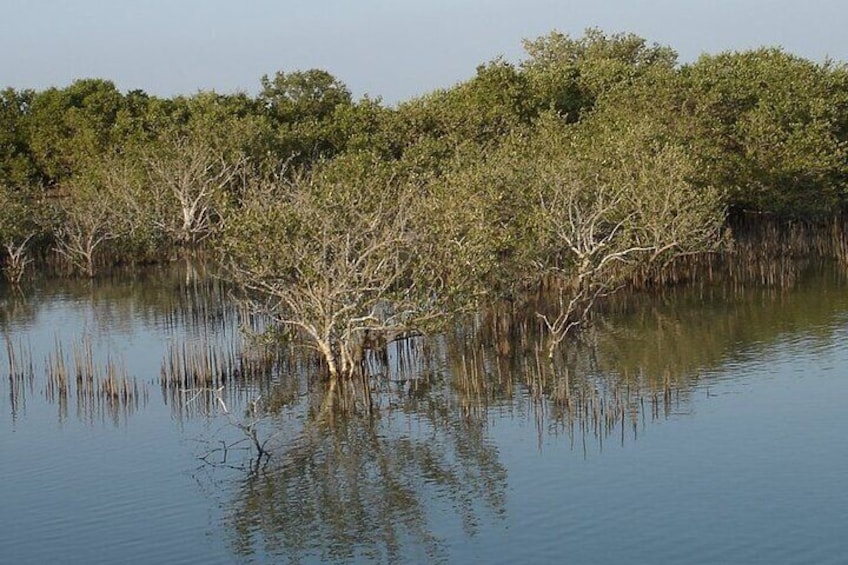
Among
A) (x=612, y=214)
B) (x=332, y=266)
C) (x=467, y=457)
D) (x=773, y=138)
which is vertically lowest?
(x=467, y=457)

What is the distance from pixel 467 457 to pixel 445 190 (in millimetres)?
12494

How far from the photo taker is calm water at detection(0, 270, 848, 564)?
547 inches

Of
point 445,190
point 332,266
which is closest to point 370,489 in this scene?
point 332,266

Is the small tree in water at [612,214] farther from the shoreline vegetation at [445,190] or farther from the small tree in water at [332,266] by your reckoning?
the small tree in water at [332,266]

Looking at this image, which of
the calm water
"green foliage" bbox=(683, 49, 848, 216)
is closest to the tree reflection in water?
the calm water

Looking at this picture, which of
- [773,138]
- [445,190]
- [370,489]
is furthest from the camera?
[773,138]

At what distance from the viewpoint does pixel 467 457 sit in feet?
55.6

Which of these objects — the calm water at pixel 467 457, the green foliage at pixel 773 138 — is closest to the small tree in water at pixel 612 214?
the calm water at pixel 467 457

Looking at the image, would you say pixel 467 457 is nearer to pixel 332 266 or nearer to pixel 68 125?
pixel 332 266

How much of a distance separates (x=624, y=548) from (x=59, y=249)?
30016mm

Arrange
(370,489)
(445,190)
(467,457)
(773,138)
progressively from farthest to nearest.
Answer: (773,138) → (445,190) → (467,457) → (370,489)

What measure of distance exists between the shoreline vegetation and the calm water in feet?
5.34

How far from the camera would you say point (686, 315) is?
90.5 feet

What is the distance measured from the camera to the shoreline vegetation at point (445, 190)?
A: 21656 millimetres
